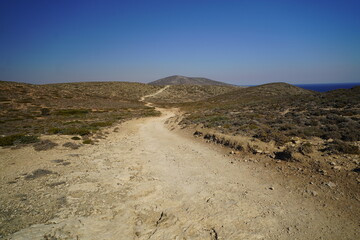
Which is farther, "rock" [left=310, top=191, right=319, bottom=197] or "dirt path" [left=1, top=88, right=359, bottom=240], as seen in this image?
"rock" [left=310, top=191, right=319, bottom=197]

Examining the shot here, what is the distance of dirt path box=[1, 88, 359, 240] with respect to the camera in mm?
5238

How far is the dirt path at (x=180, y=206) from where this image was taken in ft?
17.2

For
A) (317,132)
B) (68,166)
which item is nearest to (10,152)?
(68,166)

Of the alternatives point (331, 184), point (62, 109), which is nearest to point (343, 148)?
point (331, 184)

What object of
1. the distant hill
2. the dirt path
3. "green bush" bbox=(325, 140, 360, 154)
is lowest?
the dirt path

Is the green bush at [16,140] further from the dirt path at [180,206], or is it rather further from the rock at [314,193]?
the rock at [314,193]

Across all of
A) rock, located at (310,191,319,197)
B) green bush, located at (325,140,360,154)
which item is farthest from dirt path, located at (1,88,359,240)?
green bush, located at (325,140,360,154)

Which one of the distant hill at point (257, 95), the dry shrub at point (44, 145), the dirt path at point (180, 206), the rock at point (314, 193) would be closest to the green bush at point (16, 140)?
the dry shrub at point (44, 145)

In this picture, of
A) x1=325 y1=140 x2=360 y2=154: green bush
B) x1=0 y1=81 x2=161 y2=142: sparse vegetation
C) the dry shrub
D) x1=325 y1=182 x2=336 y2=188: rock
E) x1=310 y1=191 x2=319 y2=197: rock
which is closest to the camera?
x1=310 y1=191 x2=319 y2=197: rock

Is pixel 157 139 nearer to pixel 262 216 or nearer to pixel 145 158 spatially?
pixel 145 158

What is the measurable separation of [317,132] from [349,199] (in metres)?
7.40

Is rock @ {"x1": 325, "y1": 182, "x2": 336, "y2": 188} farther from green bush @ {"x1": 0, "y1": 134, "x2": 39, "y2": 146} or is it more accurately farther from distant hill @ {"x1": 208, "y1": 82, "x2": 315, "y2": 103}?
distant hill @ {"x1": 208, "y1": 82, "x2": 315, "y2": 103}

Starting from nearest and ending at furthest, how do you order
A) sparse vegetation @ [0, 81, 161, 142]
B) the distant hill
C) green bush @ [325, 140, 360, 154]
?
1. green bush @ [325, 140, 360, 154]
2. sparse vegetation @ [0, 81, 161, 142]
3. the distant hill

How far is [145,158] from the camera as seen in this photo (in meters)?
11.6
